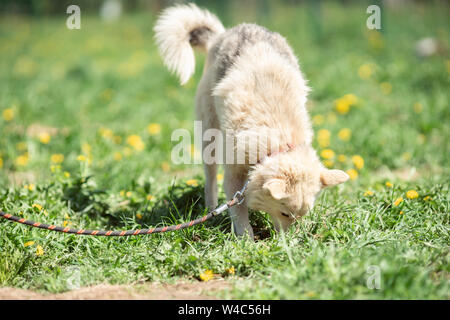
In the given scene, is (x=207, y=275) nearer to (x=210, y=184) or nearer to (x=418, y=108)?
(x=210, y=184)

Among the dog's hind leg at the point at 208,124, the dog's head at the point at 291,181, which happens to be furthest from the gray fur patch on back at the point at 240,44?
the dog's head at the point at 291,181

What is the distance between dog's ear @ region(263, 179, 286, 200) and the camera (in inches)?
109

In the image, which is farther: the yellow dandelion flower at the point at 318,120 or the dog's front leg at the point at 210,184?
the yellow dandelion flower at the point at 318,120

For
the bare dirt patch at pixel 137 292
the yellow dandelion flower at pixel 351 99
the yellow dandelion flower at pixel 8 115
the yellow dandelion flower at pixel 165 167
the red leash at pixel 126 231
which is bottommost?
the bare dirt patch at pixel 137 292

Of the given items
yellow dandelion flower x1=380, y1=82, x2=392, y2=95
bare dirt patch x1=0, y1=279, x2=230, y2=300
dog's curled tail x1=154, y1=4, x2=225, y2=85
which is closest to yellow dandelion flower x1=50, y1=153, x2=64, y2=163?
dog's curled tail x1=154, y1=4, x2=225, y2=85

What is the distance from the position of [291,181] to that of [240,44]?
4.61ft

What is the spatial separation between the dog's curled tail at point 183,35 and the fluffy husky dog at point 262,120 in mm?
36

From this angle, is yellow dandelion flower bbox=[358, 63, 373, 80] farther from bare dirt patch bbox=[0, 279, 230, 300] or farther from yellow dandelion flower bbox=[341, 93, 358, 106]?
bare dirt patch bbox=[0, 279, 230, 300]

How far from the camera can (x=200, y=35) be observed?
435 centimetres

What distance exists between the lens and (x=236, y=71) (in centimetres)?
347

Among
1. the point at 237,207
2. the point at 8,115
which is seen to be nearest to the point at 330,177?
the point at 237,207

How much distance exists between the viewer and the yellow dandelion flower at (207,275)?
2.78 meters

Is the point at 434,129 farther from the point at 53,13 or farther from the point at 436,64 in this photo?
the point at 53,13

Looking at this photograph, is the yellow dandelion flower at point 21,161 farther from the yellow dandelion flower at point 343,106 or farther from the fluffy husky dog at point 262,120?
the yellow dandelion flower at point 343,106
